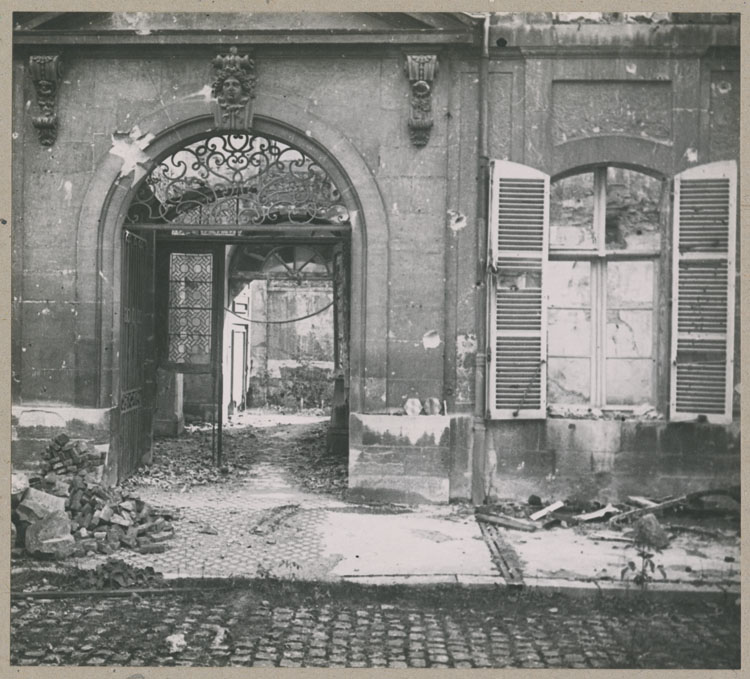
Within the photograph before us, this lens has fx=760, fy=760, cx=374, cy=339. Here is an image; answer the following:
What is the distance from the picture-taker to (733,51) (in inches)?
275

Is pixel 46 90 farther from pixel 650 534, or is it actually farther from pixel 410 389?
pixel 650 534

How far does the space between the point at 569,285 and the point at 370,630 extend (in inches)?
161

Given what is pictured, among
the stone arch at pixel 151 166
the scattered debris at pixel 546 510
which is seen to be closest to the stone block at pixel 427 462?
the stone arch at pixel 151 166

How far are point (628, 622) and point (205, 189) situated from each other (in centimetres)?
563

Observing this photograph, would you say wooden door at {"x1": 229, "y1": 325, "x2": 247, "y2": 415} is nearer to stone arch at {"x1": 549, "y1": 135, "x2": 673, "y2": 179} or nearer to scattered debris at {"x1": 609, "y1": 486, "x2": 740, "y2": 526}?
stone arch at {"x1": 549, "y1": 135, "x2": 673, "y2": 179}

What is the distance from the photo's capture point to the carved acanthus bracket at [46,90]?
282 inches

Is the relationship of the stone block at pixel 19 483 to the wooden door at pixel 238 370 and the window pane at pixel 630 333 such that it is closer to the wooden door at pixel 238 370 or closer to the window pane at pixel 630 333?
the window pane at pixel 630 333

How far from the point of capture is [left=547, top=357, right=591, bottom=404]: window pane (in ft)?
24.0

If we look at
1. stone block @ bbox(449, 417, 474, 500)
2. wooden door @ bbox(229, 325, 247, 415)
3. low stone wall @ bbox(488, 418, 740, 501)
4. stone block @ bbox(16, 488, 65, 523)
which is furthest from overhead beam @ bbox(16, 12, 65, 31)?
wooden door @ bbox(229, 325, 247, 415)

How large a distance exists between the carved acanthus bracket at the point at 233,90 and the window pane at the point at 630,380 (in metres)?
4.23

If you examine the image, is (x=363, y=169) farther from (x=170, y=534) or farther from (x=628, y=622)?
(x=628, y=622)

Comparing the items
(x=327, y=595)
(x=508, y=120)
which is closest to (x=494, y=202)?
(x=508, y=120)

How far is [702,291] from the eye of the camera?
6965 millimetres
